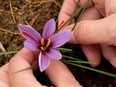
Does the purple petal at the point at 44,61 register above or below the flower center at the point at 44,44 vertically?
below

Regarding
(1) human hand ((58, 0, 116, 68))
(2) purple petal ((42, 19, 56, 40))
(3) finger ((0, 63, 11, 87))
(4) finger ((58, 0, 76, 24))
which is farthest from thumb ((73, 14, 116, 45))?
(3) finger ((0, 63, 11, 87))

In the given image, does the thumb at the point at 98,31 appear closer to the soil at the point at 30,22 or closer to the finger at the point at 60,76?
the finger at the point at 60,76

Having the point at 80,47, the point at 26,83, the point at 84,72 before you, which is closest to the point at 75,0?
the point at 80,47

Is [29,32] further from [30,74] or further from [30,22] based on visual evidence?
[30,22]

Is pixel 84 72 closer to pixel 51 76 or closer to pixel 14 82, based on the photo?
pixel 51 76

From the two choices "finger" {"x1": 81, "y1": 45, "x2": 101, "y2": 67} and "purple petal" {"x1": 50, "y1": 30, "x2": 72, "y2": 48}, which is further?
"finger" {"x1": 81, "y1": 45, "x2": 101, "y2": 67}

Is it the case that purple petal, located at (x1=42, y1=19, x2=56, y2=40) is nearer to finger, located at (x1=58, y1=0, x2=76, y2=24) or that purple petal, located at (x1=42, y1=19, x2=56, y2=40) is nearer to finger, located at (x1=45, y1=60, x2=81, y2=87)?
finger, located at (x1=45, y1=60, x2=81, y2=87)

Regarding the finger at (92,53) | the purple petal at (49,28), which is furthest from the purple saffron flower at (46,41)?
the finger at (92,53)
